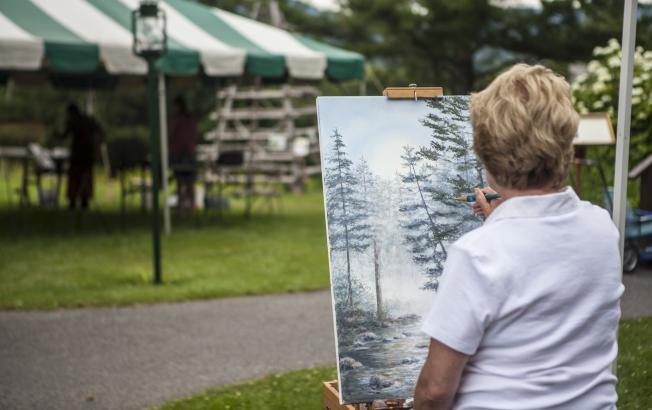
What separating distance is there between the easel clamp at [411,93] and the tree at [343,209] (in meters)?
0.26

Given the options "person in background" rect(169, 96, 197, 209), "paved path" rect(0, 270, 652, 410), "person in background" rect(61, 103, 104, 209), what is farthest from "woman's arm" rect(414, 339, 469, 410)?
"person in background" rect(61, 103, 104, 209)

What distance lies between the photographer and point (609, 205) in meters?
3.91

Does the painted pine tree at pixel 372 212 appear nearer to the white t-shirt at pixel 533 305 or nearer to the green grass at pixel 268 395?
the white t-shirt at pixel 533 305

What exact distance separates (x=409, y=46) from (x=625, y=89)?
1685 centimetres

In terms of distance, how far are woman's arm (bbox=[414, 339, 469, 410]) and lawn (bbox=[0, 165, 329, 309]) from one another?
5446mm

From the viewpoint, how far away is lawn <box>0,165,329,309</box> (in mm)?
7254

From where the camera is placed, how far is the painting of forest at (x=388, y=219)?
101 inches

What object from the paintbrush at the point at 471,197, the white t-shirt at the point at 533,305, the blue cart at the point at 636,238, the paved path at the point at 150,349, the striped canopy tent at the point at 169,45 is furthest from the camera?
the striped canopy tent at the point at 169,45

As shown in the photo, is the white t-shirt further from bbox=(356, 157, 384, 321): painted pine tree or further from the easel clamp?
the easel clamp

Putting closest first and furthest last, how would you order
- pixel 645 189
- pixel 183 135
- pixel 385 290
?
pixel 385 290, pixel 645 189, pixel 183 135

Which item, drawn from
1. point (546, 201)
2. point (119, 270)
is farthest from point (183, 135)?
point (546, 201)

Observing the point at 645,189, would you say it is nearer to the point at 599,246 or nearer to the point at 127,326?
the point at 599,246

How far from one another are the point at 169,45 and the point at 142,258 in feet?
9.51

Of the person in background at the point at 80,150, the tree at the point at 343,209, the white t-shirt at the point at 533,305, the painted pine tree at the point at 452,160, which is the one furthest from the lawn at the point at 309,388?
the person in background at the point at 80,150
